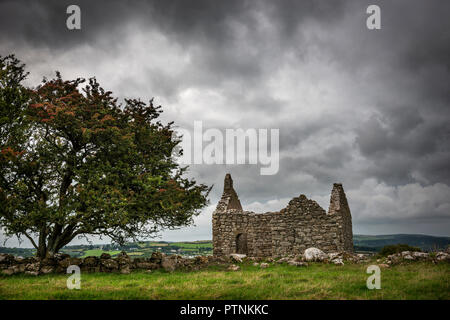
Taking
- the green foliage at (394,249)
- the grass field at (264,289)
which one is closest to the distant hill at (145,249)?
the green foliage at (394,249)

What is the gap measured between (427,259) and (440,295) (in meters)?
7.83

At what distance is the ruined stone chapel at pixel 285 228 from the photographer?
20.7 meters

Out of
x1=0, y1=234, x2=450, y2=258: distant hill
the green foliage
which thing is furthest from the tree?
the green foliage

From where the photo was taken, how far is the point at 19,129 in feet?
50.8

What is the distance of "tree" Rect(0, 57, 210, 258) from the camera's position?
617 inches

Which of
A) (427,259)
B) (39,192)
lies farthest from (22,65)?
(427,259)

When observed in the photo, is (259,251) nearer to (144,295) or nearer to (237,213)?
(237,213)

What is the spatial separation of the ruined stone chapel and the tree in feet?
17.1

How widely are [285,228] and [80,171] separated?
14417 millimetres

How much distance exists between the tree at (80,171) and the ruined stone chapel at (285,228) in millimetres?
5210

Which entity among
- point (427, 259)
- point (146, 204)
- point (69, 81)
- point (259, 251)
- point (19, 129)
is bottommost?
point (259, 251)

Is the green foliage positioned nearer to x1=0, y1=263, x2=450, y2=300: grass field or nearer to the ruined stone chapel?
the ruined stone chapel

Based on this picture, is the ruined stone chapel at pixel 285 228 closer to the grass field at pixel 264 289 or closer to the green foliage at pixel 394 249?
the green foliage at pixel 394 249

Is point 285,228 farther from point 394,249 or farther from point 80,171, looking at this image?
point 80,171
